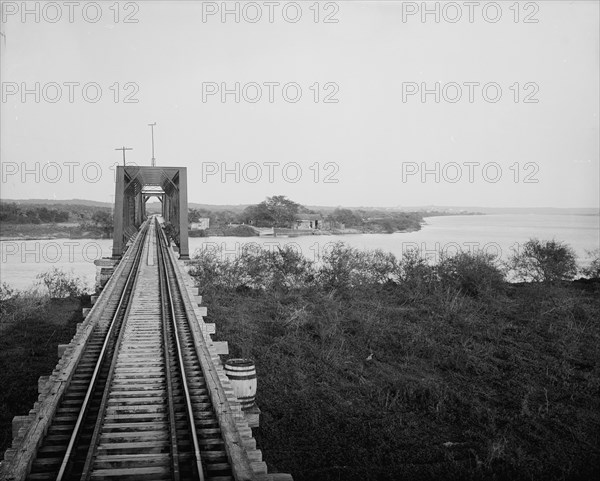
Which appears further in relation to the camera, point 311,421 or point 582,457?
point 311,421

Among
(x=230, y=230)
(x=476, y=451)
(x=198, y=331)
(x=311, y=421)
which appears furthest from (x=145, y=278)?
(x=230, y=230)

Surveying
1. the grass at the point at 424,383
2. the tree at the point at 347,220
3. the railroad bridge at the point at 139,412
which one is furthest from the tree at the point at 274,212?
the railroad bridge at the point at 139,412

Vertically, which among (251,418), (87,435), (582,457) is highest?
(87,435)

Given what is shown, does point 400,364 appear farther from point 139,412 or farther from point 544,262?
point 544,262

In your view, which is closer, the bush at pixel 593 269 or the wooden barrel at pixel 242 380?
the wooden barrel at pixel 242 380

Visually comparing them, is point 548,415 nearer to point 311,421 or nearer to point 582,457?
point 582,457

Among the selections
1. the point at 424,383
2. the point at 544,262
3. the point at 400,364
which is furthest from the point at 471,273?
the point at 424,383

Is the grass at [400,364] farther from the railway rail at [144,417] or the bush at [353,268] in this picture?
the railway rail at [144,417]
